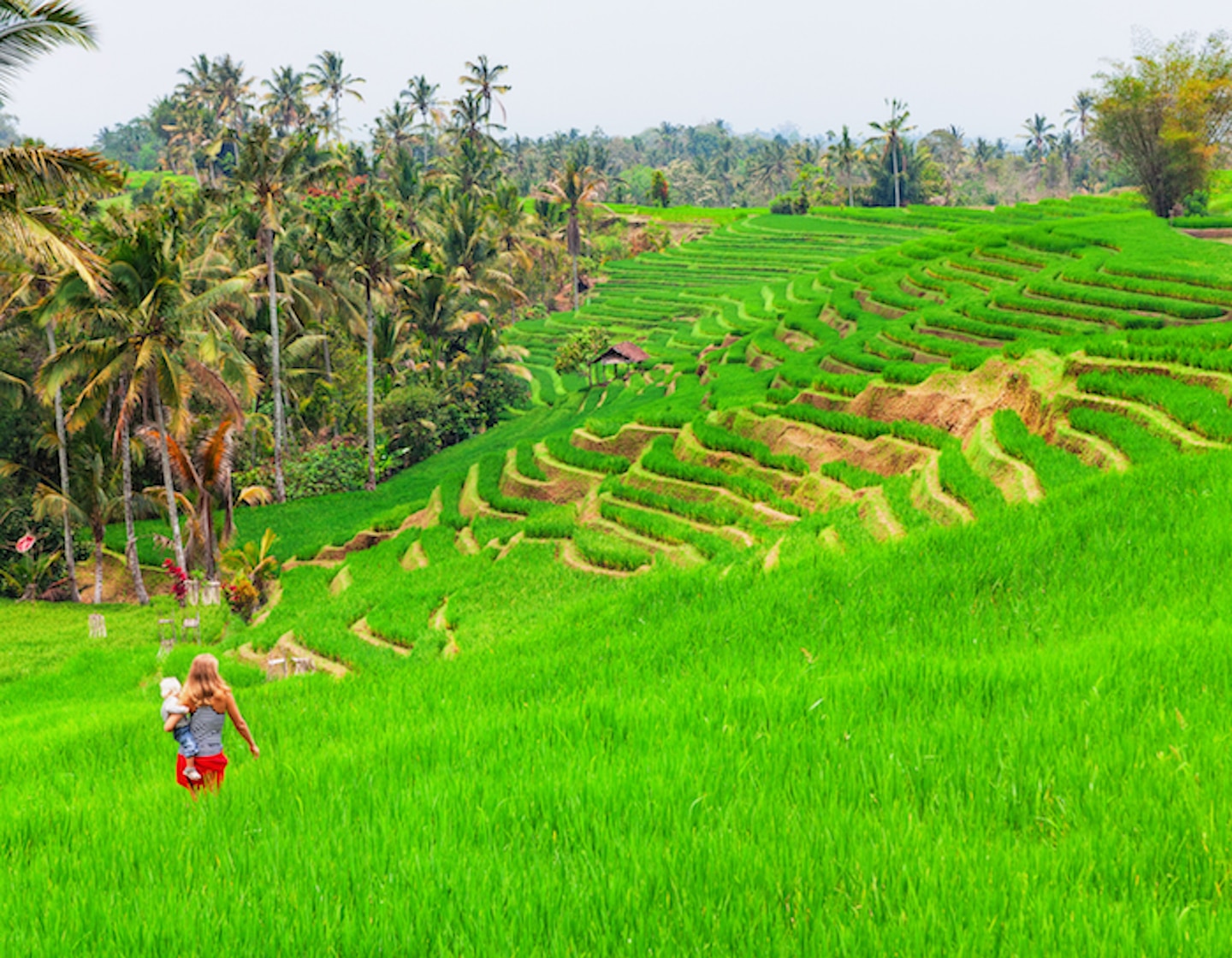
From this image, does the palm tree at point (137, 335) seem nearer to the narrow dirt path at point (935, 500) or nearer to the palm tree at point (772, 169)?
the narrow dirt path at point (935, 500)

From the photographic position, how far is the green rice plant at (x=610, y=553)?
12750 mm

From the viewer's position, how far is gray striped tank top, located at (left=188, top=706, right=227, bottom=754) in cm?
522

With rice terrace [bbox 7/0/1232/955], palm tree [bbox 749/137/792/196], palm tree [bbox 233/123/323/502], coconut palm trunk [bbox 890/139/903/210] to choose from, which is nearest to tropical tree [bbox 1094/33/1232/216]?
rice terrace [bbox 7/0/1232/955]

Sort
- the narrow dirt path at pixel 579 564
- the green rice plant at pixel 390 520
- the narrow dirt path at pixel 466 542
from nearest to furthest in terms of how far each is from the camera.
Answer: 1. the narrow dirt path at pixel 579 564
2. the narrow dirt path at pixel 466 542
3. the green rice plant at pixel 390 520

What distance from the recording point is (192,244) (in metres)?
33.0

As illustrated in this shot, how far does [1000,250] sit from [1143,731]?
85.9ft

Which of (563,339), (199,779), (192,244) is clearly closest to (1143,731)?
(199,779)

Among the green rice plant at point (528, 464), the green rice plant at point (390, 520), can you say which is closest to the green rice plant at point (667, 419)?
the green rice plant at point (528, 464)

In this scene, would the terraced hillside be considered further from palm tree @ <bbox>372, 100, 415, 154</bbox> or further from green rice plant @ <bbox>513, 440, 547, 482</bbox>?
palm tree @ <bbox>372, 100, 415, 154</bbox>

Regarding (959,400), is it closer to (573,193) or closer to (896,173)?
(573,193)

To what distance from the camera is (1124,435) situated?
1014 centimetres

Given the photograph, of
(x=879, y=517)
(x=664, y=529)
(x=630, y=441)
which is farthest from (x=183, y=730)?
(x=630, y=441)

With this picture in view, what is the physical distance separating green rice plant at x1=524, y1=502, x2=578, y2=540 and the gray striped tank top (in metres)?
9.61

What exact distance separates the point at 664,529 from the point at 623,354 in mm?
24776
